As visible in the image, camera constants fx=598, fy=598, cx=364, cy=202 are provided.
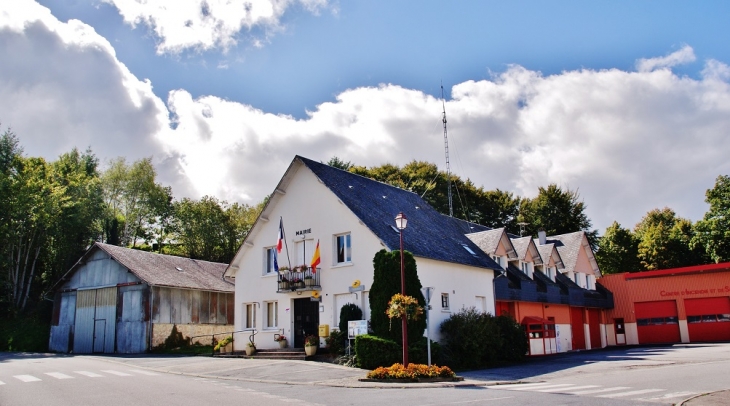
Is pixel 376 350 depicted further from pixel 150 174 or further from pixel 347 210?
pixel 150 174

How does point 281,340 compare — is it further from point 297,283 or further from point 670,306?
point 670,306

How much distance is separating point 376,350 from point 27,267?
3693 centimetres

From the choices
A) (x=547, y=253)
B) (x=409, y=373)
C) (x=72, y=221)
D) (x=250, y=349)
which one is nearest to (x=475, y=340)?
(x=409, y=373)

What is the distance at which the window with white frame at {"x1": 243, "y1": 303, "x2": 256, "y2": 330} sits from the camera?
29.3 meters

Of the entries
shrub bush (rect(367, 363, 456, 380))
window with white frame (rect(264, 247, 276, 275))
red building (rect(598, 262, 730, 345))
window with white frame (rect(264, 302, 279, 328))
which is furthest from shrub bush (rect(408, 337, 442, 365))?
red building (rect(598, 262, 730, 345))

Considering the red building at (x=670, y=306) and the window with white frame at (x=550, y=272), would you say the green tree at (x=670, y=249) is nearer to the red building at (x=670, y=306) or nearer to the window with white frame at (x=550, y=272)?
the red building at (x=670, y=306)

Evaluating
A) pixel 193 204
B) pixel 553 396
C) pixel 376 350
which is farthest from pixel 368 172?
pixel 553 396

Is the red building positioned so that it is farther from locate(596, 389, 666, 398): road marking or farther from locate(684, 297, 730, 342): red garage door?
locate(596, 389, 666, 398): road marking

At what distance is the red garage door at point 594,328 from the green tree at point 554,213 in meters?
13.3

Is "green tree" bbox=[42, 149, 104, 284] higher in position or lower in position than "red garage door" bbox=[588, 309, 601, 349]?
higher

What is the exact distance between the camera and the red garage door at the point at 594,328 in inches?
1700

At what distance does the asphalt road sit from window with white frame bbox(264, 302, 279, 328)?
3746 mm

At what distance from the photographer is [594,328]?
144 ft

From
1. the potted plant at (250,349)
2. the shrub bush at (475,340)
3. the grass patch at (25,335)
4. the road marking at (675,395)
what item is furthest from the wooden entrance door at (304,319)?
the grass patch at (25,335)
